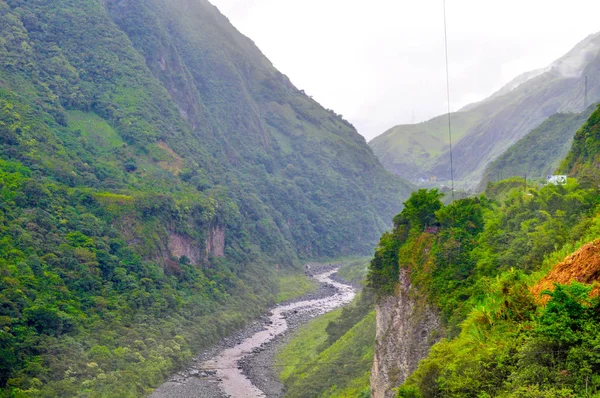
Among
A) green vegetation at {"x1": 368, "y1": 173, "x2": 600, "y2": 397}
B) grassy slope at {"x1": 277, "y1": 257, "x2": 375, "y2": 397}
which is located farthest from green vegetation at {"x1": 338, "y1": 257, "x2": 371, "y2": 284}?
green vegetation at {"x1": 368, "y1": 173, "x2": 600, "y2": 397}

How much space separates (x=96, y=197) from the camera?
77.8 meters

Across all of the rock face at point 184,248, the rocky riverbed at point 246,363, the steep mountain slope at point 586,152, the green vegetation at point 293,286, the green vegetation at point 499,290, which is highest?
the steep mountain slope at point 586,152

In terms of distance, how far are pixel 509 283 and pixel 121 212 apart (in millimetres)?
63339

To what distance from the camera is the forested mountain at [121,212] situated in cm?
5528

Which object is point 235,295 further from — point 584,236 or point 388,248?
point 584,236

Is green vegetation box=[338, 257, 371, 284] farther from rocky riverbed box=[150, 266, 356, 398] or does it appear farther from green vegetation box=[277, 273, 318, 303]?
rocky riverbed box=[150, 266, 356, 398]

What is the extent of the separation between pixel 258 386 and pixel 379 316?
22.4 metres

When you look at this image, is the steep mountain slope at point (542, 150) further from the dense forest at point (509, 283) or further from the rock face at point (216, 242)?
the dense forest at point (509, 283)

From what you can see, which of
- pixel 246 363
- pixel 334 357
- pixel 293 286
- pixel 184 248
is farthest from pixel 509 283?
pixel 293 286

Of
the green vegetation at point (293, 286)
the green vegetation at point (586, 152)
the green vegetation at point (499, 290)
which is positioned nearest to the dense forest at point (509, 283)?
the green vegetation at point (499, 290)

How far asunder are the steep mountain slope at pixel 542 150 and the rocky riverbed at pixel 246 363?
3894 centimetres

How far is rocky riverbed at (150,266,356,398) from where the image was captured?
56.8 m

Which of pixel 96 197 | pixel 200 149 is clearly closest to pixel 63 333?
pixel 96 197

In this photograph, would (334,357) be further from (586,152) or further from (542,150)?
(542,150)
